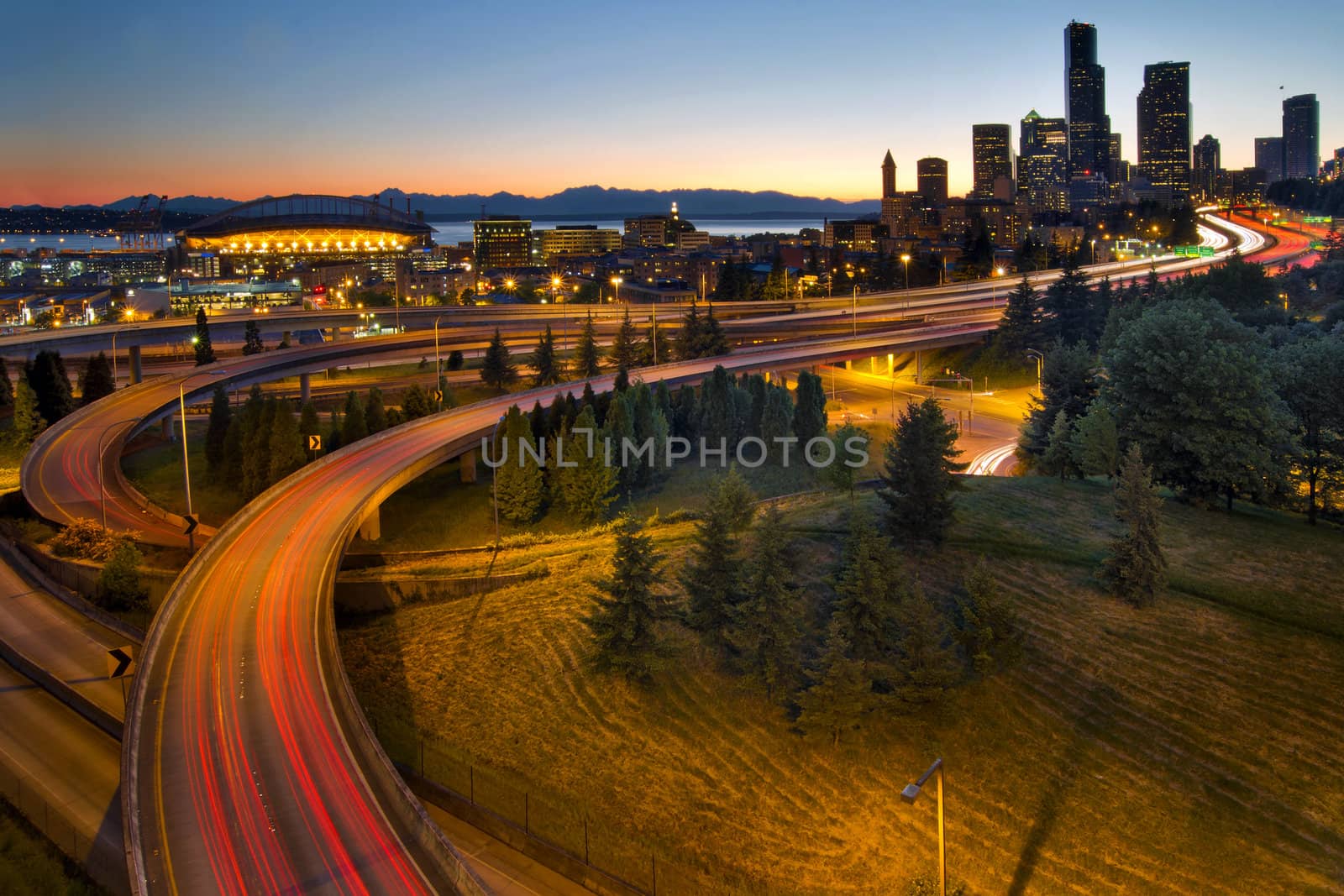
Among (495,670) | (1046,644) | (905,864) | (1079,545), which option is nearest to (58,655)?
(495,670)

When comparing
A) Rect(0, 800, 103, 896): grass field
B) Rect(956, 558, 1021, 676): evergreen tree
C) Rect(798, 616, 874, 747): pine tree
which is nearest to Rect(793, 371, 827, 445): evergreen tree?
Rect(956, 558, 1021, 676): evergreen tree

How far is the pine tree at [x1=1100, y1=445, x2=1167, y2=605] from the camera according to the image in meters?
27.0

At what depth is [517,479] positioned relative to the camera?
133 ft

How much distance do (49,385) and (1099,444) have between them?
55.1 meters

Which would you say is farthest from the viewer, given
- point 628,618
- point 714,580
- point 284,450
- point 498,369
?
point 498,369

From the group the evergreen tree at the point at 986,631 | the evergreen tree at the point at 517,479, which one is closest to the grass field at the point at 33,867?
the evergreen tree at the point at 986,631

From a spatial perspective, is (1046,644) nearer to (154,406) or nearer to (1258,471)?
(1258,471)

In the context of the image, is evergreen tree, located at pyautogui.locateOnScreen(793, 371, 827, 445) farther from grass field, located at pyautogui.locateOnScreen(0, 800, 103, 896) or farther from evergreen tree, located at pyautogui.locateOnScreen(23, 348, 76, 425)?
evergreen tree, located at pyautogui.locateOnScreen(23, 348, 76, 425)

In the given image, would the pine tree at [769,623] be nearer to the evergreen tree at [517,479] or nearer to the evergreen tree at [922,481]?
the evergreen tree at [922,481]

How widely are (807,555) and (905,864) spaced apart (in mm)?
12985

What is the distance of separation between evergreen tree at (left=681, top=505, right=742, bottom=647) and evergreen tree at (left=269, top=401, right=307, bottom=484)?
23.3 m

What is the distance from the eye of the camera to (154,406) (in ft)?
175

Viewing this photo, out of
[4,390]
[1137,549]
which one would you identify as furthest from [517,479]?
[4,390]

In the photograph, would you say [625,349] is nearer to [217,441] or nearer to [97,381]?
[217,441]
